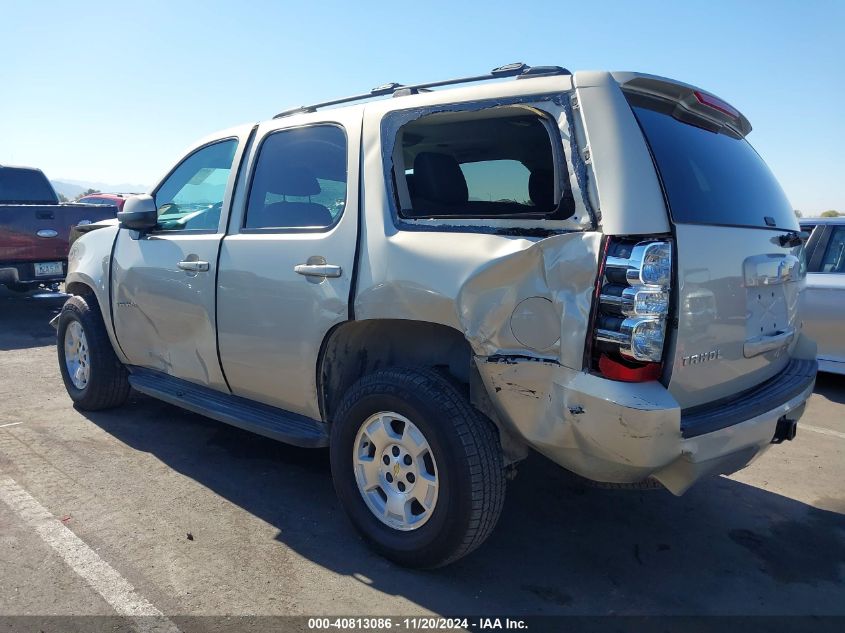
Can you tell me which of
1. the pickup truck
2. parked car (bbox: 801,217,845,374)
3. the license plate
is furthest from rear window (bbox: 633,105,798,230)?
the license plate

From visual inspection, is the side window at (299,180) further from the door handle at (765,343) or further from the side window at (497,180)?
the door handle at (765,343)

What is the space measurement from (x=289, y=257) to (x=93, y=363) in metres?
2.40

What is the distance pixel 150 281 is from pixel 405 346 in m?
1.96

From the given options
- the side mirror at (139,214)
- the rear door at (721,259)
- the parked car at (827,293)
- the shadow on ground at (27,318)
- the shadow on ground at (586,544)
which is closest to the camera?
the rear door at (721,259)

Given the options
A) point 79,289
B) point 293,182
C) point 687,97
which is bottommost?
point 79,289

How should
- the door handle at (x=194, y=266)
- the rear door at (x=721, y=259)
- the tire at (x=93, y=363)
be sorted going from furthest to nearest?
the tire at (x=93, y=363), the door handle at (x=194, y=266), the rear door at (x=721, y=259)

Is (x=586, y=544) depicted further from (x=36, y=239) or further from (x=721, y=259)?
(x=36, y=239)

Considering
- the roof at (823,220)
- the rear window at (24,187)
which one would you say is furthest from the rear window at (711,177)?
the rear window at (24,187)

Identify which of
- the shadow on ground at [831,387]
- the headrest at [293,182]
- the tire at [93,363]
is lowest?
the shadow on ground at [831,387]

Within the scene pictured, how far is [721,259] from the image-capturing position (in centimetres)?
261

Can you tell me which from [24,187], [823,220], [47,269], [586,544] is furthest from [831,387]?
[24,187]

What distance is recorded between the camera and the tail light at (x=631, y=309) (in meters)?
2.34

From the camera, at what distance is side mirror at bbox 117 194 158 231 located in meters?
4.29

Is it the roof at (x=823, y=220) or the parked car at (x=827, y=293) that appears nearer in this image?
the parked car at (x=827, y=293)
